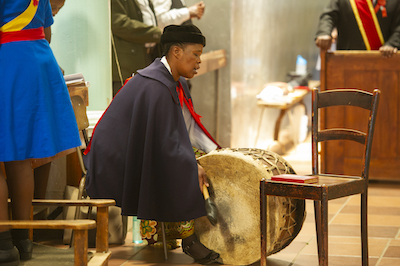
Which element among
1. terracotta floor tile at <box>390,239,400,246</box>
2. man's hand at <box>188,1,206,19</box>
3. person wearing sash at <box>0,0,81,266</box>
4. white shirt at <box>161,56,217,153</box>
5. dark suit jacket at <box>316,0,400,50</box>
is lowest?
terracotta floor tile at <box>390,239,400,246</box>

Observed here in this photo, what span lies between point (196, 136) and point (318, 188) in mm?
1133

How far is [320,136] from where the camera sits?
3.28 metres

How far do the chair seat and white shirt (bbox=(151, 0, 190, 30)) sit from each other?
3066 mm

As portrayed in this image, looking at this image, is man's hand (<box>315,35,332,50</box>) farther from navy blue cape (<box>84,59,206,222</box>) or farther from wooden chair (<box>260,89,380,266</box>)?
navy blue cape (<box>84,59,206,222</box>)

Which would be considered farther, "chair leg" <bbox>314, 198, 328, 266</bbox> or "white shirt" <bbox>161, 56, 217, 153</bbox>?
"white shirt" <bbox>161, 56, 217, 153</bbox>

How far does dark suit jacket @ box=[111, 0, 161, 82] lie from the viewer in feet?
15.8

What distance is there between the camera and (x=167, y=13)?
5730mm

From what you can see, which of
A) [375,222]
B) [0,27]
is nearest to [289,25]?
[375,222]

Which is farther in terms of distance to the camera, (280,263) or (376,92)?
(280,263)

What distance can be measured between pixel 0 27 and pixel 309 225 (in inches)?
109

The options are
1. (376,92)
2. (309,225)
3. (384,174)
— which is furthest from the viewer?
(384,174)

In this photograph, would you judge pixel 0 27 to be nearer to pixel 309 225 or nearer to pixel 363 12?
pixel 309 225

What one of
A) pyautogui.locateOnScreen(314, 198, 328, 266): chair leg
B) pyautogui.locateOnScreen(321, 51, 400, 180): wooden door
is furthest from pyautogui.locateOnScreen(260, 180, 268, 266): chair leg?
pyautogui.locateOnScreen(321, 51, 400, 180): wooden door

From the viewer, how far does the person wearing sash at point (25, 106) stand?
224 centimetres
